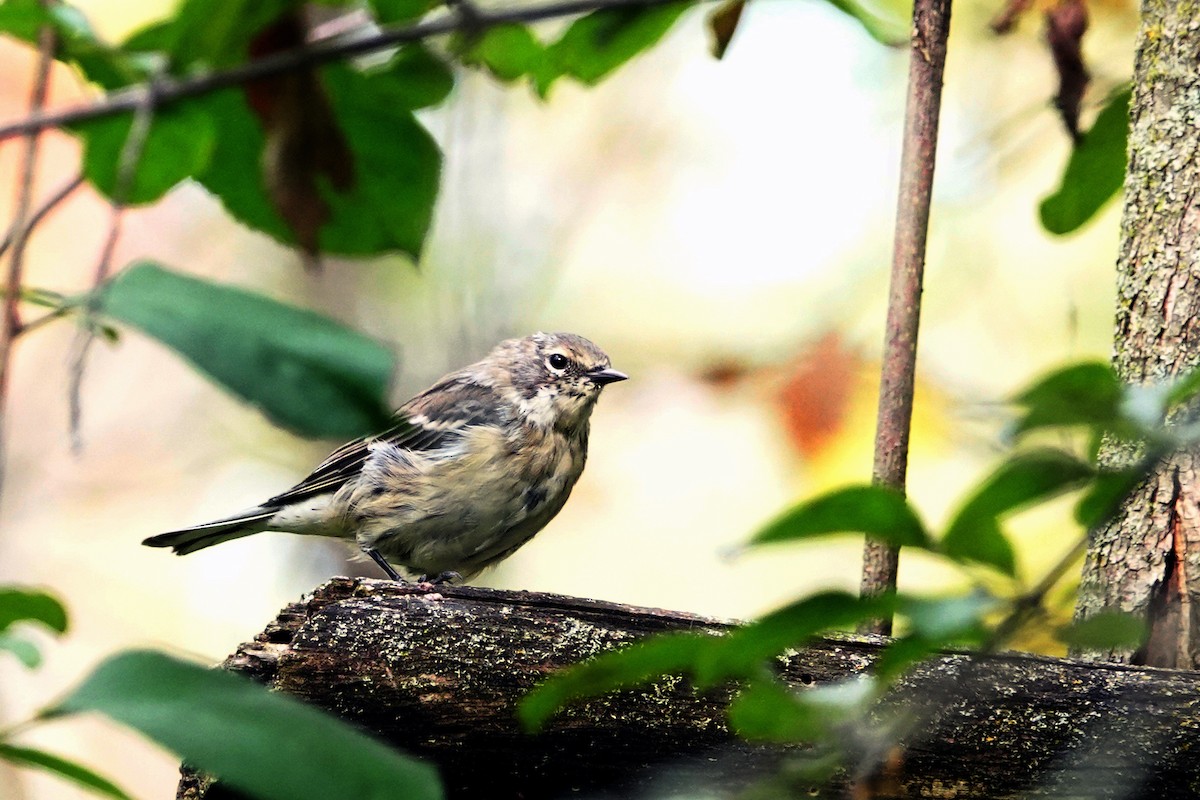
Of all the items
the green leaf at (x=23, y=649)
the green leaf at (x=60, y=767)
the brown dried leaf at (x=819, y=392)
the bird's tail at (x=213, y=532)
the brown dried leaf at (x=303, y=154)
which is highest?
the brown dried leaf at (x=819, y=392)

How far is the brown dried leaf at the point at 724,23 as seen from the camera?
2.70 metres

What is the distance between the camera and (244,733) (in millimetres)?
957

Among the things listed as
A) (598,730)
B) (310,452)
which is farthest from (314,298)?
(598,730)

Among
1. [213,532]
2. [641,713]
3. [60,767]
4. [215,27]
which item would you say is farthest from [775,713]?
[213,532]

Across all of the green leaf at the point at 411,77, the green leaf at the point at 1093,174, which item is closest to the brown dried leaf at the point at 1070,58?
the green leaf at the point at 1093,174

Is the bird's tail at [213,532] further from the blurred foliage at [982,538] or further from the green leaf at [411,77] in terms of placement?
the blurred foliage at [982,538]

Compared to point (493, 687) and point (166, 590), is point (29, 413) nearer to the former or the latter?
point (166, 590)

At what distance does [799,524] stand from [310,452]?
Result: 9.88 metres

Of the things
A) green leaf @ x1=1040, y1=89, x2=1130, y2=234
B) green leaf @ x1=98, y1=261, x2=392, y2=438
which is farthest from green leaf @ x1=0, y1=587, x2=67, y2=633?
green leaf @ x1=1040, y1=89, x2=1130, y2=234

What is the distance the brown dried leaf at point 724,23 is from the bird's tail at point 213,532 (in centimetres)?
387

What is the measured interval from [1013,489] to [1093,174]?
8.74 feet

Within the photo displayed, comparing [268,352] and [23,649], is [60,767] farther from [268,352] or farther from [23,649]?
[23,649]

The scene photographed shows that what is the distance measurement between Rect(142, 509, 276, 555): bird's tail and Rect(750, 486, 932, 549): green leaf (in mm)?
5073

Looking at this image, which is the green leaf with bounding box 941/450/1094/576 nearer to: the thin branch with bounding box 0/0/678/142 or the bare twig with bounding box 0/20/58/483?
the thin branch with bounding box 0/0/678/142
